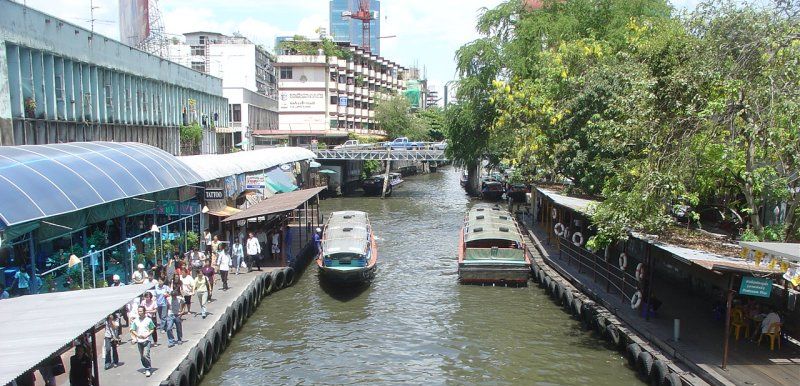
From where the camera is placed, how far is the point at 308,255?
3166 centimetres

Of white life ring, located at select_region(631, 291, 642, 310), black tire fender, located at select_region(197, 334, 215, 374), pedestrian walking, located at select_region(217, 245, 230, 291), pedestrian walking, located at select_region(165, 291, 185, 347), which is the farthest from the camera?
pedestrian walking, located at select_region(217, 245, 230, 291)

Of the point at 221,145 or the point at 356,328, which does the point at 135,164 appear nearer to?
the point at 356,328

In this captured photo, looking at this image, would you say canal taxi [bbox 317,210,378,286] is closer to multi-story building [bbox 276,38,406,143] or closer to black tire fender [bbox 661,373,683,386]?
black tire fender [bbox 661,373,683,386]

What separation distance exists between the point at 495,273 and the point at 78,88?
1864 centimetres

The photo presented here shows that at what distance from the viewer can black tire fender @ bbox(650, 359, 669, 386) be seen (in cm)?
1452

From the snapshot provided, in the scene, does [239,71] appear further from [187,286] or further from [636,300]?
[636,300]

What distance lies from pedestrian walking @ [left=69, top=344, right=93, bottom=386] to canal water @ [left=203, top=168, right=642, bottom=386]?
4.17 metres

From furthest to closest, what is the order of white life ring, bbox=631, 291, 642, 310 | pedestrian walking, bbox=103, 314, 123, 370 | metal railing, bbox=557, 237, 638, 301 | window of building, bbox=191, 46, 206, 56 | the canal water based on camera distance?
1. window of building, bbox=191, 46, 206, 56
2. metal railing, bbox=557, 237, 638, 301
3. white life ring, bbox=631, 291, 642, 310
4. the canal water
5. pedestrian walking, bbox=103, 314, 123, 370

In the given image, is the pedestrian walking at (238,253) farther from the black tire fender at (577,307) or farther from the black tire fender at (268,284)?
the black tire fender at (577,307)

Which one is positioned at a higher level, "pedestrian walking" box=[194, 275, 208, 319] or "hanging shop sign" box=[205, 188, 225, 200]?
"hanging shop sign" box=[205, 188, 225, 200]

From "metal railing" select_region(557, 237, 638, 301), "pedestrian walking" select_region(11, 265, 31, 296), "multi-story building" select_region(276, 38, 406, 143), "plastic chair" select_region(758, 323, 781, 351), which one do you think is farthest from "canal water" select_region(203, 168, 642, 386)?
"multi-story building" select_region(276, 38, 406, 143)

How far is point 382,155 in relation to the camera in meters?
61.7

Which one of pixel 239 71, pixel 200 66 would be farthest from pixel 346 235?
pixel 239 71

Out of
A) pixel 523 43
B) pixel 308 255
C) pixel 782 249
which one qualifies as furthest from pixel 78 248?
pixel 523 43
